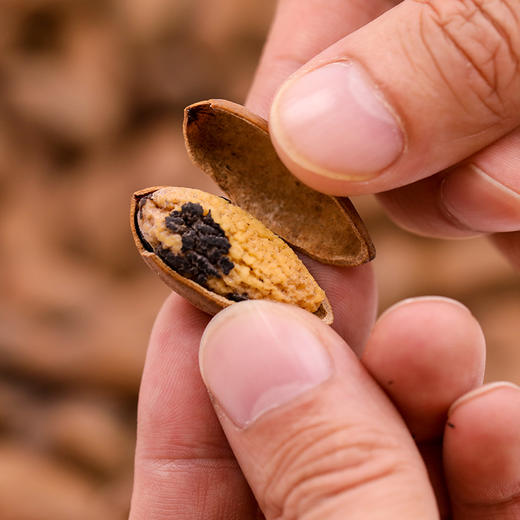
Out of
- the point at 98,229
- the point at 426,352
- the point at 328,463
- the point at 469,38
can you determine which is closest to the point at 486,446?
the point at 426,352

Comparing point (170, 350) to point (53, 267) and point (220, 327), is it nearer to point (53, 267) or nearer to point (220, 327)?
point (220, 327)

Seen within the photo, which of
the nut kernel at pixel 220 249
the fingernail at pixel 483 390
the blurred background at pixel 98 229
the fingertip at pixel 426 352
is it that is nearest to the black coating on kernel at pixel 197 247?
the nut kernel at pixel 220 249

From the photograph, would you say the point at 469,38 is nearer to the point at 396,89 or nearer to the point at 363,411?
the point at 396,89

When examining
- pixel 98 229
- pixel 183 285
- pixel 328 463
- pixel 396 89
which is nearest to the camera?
pixel 328 463

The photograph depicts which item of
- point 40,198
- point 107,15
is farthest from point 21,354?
point 107,15

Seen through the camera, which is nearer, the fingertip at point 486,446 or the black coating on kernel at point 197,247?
the fingertip at point 486,446

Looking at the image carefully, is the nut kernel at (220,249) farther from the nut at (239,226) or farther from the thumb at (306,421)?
the thumb at (306,421)

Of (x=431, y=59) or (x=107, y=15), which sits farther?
(x=107, y=15)
